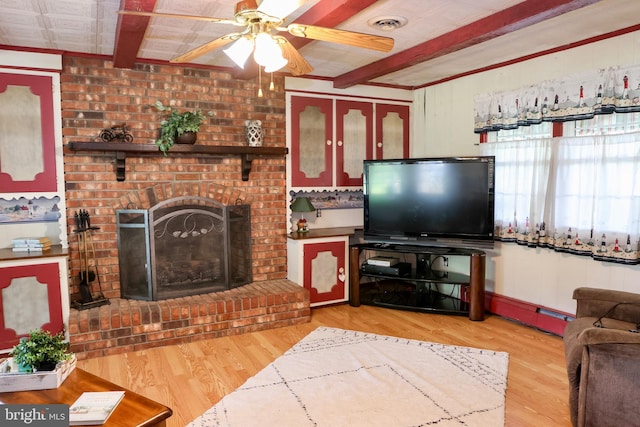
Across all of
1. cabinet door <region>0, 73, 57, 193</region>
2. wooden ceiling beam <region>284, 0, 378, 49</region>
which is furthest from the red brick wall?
wooden ceiling beam <region>284, 0, 378, 49</region>

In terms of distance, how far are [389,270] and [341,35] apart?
2787mm

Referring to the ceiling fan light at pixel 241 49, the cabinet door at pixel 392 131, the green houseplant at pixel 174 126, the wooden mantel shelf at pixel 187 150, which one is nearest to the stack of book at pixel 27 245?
the wooden mantel shelf at pixel 187 150

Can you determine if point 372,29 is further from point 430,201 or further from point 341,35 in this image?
point 430,201

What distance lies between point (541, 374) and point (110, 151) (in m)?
3.66

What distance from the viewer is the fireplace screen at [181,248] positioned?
391 centimetres

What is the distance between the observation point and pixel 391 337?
3.73m

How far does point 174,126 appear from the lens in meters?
3.86

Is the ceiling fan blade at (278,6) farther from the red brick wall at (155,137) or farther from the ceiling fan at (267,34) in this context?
the red brick wall at (155,137)

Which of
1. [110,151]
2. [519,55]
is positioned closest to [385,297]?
[519,55]

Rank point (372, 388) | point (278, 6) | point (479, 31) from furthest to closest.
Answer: point (479, 31) < point (372, 388) < point (278, 6)

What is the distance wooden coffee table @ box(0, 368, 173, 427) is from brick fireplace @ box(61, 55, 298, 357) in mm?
1519

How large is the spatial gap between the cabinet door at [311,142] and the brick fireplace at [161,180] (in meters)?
0.18

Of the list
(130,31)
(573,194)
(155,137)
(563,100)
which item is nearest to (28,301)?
(155,137)

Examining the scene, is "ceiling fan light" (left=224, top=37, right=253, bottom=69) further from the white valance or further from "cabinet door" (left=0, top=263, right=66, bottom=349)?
the white valance
